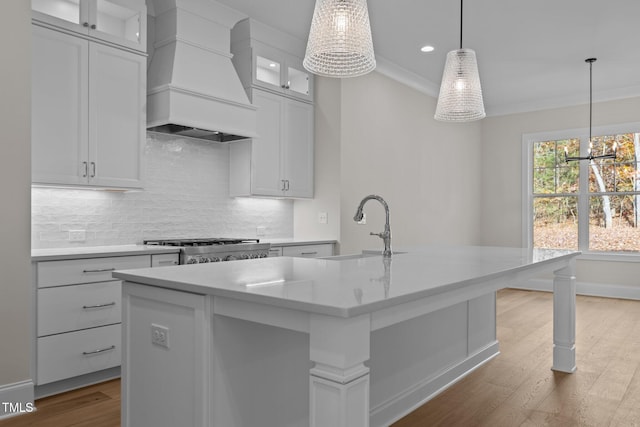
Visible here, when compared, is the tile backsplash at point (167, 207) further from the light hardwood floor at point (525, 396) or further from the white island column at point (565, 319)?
the white island column at point (565, 319)

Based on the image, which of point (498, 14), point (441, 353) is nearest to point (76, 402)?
point (441, 353)

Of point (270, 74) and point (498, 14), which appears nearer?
point (498, 14)

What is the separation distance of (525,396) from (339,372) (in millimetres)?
2198

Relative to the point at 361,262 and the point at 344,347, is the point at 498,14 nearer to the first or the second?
the point at 361,262

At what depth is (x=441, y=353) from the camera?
301 centimetres

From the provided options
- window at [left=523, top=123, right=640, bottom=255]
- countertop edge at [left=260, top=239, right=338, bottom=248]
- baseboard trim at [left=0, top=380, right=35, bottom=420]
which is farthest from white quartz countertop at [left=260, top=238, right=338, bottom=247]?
window at [left=523, top=123, right=640, bottom=255]

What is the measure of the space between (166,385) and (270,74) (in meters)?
3.60

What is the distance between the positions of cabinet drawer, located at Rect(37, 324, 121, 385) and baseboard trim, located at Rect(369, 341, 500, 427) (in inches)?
71.3

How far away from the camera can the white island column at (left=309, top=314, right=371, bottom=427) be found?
127cm

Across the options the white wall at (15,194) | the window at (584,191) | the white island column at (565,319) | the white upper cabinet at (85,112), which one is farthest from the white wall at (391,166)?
the white wall at (15,194)

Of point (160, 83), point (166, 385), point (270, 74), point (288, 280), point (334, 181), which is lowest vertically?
point (166, 385)

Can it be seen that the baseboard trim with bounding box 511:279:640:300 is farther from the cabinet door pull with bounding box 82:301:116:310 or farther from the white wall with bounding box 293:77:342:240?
the cabinet door pull with bounding box 82:301:116:310

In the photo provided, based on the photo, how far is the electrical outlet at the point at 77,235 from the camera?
3.50m

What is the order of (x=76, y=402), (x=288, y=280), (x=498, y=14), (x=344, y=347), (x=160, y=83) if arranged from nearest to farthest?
(x=344, y=347) < (x=288, y=280) < (x=76, y=402) < (x=160, y=83) < (x=498, y=14)
